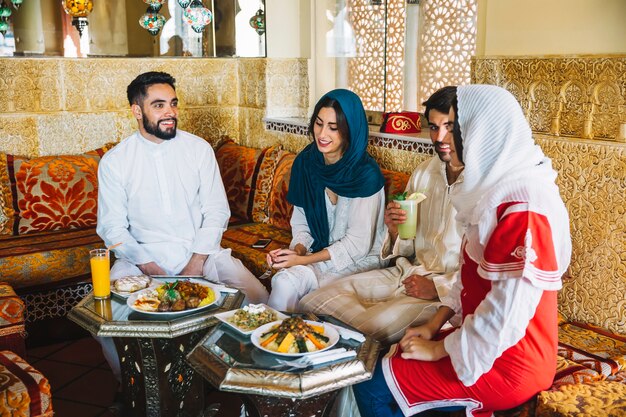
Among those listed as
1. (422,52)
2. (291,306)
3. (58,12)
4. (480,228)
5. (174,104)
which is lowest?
(291,306)

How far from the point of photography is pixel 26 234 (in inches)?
160

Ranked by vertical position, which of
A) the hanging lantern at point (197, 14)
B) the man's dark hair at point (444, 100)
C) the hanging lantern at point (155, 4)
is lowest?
the man's dark hair at point (444, 100)

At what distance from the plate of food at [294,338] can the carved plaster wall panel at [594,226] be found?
114 cm

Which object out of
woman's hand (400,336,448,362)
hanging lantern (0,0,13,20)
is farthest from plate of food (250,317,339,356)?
hanging lantern (0,0,13,20)

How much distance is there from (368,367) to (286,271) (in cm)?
111

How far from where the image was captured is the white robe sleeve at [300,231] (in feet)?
10.8

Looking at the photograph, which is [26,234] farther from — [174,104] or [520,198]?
[520,198]

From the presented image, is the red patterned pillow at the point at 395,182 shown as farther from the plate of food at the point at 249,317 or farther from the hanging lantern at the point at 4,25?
the hanging lantern at the point at 4,25

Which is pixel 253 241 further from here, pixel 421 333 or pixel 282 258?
pixel 421 333

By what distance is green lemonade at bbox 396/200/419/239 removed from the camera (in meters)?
2.74

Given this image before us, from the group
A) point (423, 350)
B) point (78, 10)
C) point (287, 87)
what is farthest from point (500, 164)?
point (78, 10)

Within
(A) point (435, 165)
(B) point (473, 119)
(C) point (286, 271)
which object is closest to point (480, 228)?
(B) point (473, 119)

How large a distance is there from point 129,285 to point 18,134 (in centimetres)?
231

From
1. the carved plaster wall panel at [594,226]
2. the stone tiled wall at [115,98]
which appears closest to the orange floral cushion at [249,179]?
the stone tiled wall at [115,98]
